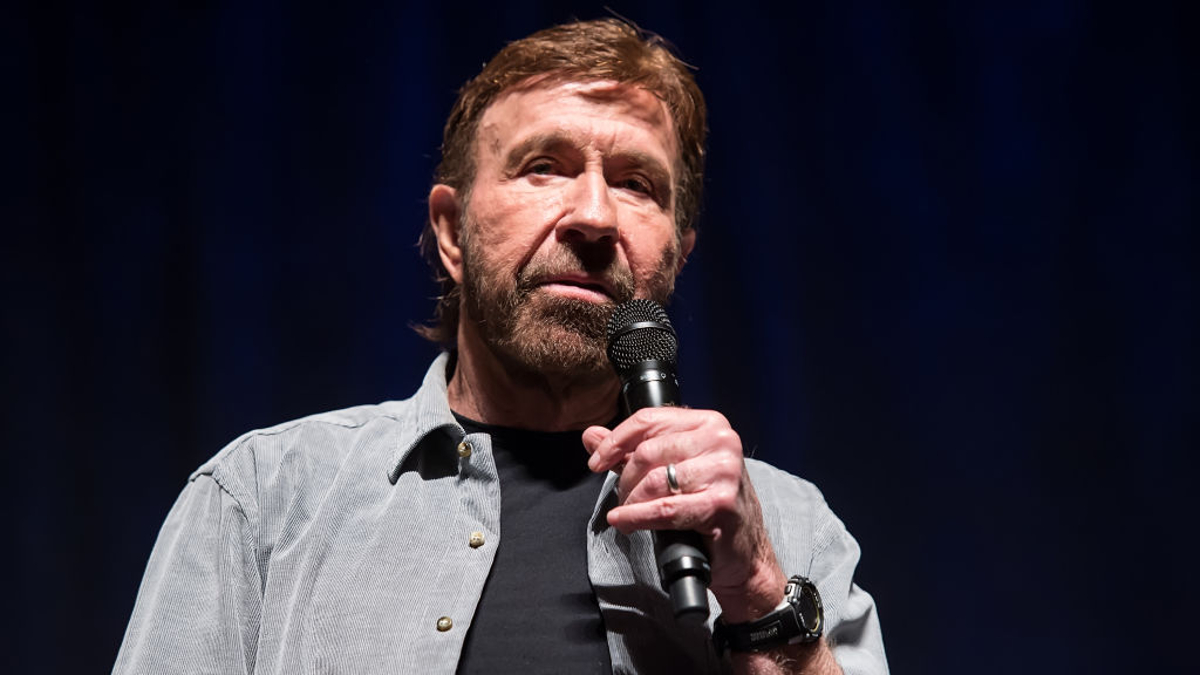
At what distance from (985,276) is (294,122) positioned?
173 centimetres

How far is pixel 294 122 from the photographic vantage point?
7.90 feet

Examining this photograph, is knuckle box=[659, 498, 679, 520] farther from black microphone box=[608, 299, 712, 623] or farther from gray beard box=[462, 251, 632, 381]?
gray beard box=[462, 251, 632, 381]

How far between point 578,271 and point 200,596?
722 mm

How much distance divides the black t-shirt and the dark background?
33.1 inches

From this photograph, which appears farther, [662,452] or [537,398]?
[537,398]

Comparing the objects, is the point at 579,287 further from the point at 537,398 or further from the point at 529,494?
the point at 529,494

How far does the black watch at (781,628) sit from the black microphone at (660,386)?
0.67ft

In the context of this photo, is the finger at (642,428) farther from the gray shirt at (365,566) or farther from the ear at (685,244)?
the ear at (685,244)

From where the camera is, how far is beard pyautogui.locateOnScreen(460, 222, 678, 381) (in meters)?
1.56

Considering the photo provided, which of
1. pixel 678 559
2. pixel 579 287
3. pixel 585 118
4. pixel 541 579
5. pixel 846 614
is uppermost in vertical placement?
pixel 585 118

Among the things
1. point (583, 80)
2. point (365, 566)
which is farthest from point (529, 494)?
point (583, 80)

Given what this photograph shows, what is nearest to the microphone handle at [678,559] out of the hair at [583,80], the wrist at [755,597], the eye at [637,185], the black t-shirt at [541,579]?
the wrist at [755,597]

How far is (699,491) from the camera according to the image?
109 cm

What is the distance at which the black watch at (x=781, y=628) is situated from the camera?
125 cm
